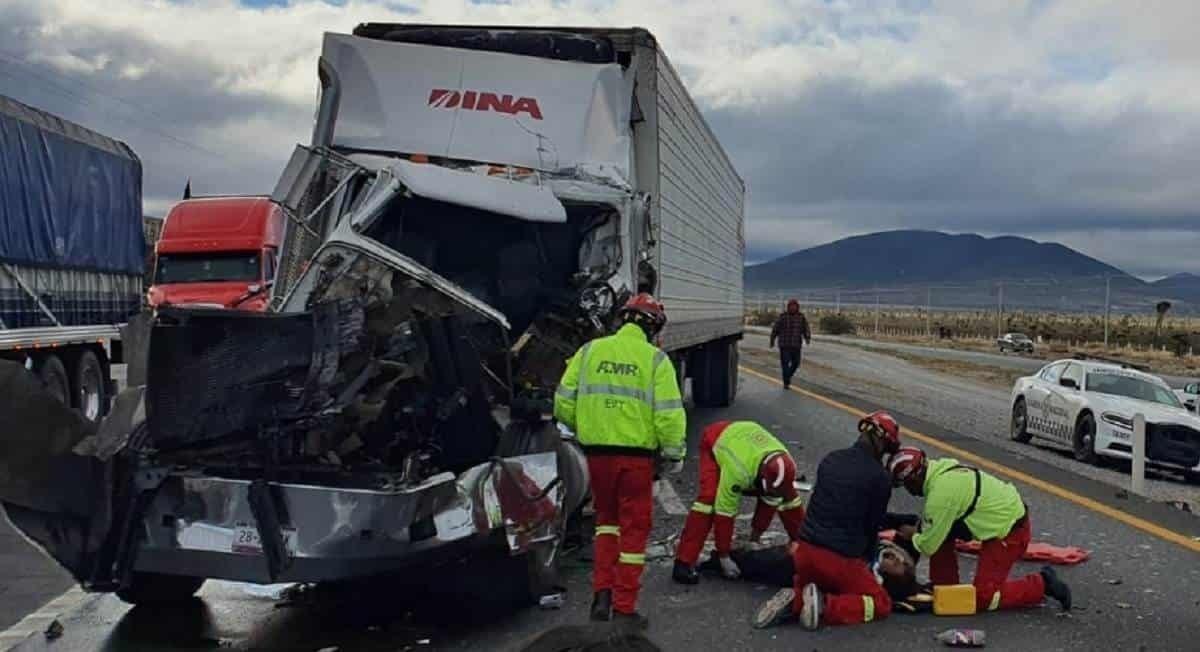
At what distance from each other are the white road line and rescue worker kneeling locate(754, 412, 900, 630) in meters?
3.58

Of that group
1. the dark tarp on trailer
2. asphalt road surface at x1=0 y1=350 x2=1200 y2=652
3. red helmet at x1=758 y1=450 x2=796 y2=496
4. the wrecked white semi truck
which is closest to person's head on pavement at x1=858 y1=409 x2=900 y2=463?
red helmet at x1=758 y1=450 x2=796 y2=496

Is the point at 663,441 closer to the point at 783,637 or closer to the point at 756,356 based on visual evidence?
the point at 783,637

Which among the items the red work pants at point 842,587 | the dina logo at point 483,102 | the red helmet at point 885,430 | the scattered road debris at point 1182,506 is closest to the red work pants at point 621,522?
the red work pants at point 842,587

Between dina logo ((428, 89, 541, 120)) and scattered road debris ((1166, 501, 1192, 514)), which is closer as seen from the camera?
dina logo ((428, 89, 541, 120))

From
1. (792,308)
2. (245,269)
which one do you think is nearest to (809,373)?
(792,308)

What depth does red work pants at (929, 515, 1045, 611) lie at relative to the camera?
6.96 m

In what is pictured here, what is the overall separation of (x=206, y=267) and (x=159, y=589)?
12.8m

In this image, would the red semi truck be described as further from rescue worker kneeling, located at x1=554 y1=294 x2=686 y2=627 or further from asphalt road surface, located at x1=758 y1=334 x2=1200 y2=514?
rescue worker kneeling, located at x1=554 y1=294 x2=686 y2=627

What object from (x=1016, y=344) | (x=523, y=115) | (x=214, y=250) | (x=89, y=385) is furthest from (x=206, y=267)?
(x=1016, y=344)

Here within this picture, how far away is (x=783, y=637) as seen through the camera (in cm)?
649

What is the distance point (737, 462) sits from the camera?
7.67 m

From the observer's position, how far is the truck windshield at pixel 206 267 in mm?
18812

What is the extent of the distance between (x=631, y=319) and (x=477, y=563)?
4.95 ft

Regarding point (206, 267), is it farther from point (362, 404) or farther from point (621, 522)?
point (621, 522)
